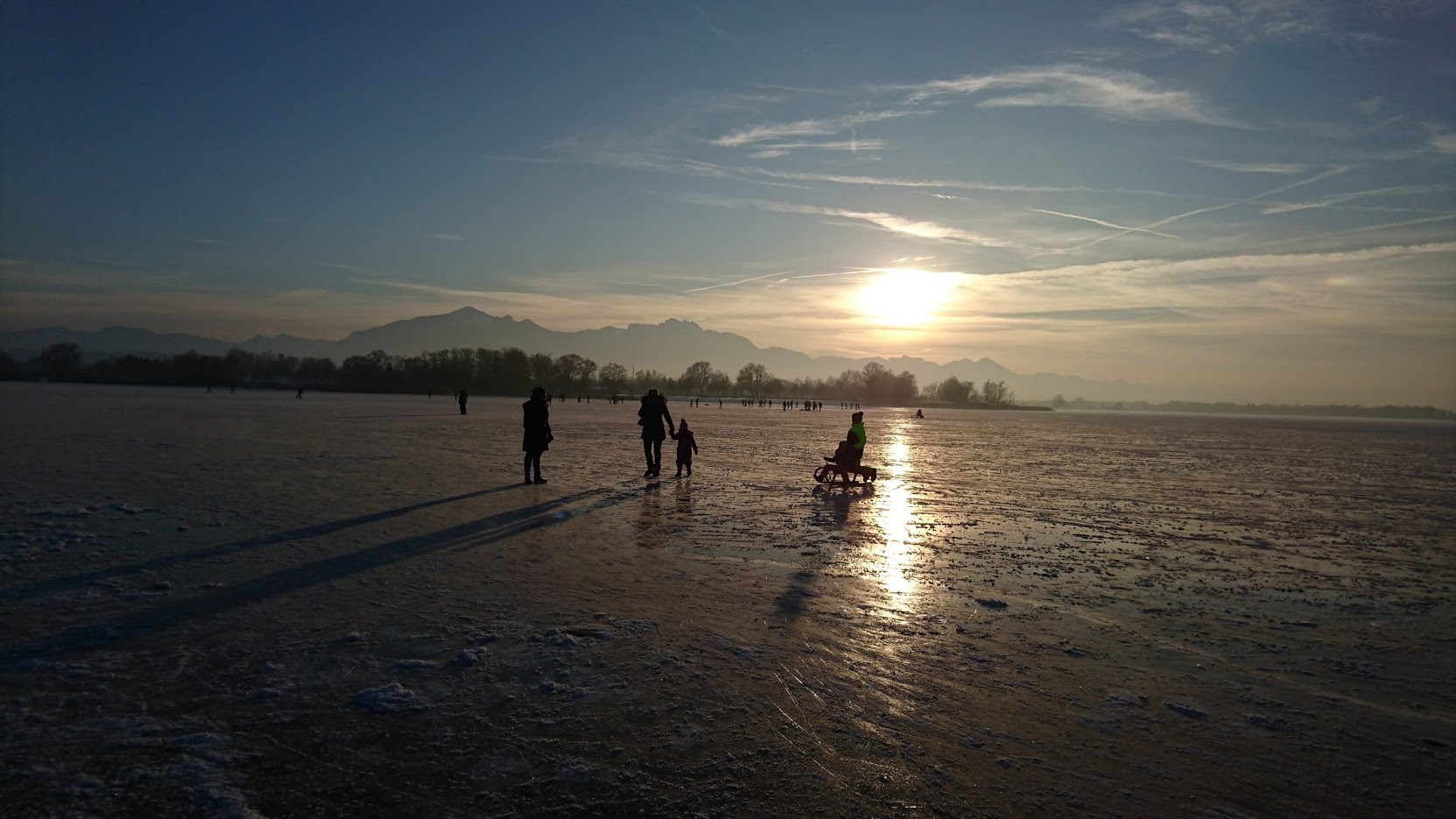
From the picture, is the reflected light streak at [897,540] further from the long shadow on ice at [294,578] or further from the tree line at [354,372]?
the tree line at [354,372]

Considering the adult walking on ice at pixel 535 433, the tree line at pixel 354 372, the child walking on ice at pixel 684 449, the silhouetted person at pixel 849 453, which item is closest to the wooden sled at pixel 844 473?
the silhouetted person at pixel 849 453

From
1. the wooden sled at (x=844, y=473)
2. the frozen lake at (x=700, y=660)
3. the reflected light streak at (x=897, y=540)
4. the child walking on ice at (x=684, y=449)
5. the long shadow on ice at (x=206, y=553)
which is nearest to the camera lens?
the frozen lake at (x=700, y=660)

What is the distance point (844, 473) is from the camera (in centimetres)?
1630

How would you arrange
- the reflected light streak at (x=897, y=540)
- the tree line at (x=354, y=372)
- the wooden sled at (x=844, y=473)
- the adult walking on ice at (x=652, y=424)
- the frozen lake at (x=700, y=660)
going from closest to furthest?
the frozen lake at (x=700, y=660) < the reflected light streak at (x=897, y=540) < the wooden sled at (x=844, y=473) < the adult walking on ice at (x=652, y=424) < the tree line at (x=354, y=372)

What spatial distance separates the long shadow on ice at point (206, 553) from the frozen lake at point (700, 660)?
7cm

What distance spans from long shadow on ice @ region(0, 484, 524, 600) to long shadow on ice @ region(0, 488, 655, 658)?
46.2 inches

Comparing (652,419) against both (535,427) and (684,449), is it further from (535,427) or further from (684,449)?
(535,427)

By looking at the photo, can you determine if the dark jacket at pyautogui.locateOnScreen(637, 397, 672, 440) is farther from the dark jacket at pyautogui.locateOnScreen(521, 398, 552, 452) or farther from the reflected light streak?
the reflected light streak

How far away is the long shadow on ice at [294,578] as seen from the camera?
5.46 m

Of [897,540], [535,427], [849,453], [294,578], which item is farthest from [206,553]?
[849,453]

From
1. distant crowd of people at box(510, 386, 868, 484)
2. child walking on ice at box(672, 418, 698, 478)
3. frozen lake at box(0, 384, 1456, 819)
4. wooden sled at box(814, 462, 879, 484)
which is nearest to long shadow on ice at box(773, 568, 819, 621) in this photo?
frozen lake at box(0, 384, 1456, 819)

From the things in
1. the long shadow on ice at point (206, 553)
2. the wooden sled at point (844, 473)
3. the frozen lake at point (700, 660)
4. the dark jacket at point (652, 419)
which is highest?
the dark jacket at point (652, 419)

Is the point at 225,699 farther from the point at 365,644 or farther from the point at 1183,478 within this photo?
the point at 1183,478

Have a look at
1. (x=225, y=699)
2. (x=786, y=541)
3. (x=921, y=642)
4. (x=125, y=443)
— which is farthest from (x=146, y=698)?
(x=125, y=443)
